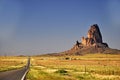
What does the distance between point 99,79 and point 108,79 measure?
132 cm

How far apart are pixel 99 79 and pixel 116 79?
8.19ft

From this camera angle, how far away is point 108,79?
40781 mm

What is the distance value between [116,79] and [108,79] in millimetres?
1398

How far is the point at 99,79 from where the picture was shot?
40.8 m
